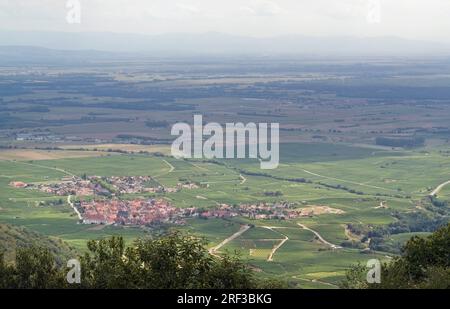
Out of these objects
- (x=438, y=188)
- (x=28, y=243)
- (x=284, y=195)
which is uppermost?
(x=28, y=243)

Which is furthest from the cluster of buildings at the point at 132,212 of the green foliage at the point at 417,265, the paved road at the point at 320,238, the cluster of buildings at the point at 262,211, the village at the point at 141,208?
the green foliage at the point at 417,265

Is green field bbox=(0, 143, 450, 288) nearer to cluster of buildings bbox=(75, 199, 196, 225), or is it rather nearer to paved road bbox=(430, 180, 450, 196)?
paved road bbox=(430, 180, 450, 196)

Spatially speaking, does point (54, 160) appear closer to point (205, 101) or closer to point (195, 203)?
point (195, 203)

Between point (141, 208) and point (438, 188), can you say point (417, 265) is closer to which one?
point (141, 208)

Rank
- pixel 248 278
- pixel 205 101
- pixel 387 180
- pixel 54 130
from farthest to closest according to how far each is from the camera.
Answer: pixel 205 101 < pixel 54 130 < pixel 387 180 < pixel 248 278

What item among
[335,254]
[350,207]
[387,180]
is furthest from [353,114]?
[335,254]

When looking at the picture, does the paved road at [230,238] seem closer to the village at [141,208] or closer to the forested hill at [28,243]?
the village at [141,208]

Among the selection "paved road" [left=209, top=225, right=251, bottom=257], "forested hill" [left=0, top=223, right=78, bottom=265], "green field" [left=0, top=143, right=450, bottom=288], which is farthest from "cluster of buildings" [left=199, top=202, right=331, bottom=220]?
"forested hill" [left=0, top=223, right=78, bottom=265]

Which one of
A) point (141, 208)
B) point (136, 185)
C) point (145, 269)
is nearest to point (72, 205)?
point (141, 208)

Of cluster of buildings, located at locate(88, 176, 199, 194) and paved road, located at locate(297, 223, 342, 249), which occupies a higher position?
paved road, located at locate(297, 223, 342, 249)
